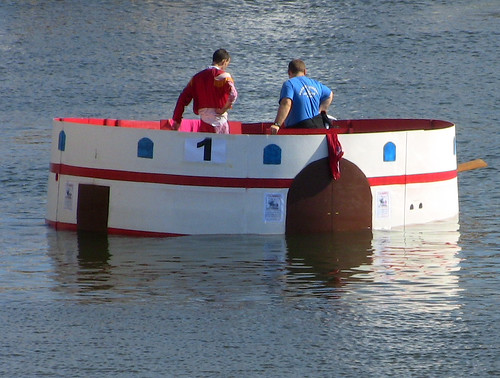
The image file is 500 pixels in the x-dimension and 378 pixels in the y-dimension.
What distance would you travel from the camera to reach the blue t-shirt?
1176cm

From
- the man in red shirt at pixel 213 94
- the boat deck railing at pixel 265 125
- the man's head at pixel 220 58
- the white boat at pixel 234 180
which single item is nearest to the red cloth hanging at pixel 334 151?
the white boat at pixel 234 180

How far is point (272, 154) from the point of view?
10984mm

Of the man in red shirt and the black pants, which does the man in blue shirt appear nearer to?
the black pants

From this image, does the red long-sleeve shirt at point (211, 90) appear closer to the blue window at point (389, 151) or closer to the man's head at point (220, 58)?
the man's head at point (220, 58)

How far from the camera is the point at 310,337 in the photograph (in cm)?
744

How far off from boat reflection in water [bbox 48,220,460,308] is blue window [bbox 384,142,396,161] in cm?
67

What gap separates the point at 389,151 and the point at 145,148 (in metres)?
2.11

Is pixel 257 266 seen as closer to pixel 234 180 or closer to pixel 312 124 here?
pixel 234 180

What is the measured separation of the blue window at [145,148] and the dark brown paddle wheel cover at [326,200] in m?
1.22

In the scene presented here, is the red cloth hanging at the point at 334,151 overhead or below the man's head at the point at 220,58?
below

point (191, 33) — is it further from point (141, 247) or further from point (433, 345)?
point (433, 345)

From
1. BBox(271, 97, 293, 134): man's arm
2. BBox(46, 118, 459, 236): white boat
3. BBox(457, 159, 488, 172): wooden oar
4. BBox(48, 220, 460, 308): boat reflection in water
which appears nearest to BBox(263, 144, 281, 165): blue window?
BBox(46, 118, 459, 236): white boat

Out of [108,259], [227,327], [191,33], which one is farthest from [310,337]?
[191,33]

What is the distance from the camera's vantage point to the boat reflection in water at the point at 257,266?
888 cm
